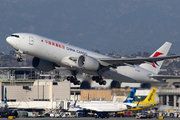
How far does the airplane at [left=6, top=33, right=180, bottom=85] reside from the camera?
131 ft

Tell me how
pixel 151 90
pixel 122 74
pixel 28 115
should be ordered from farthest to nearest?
pixel 28 115
pixel 151 90
pixel 122 74

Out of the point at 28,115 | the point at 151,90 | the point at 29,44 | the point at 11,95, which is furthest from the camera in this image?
the point at 11,95

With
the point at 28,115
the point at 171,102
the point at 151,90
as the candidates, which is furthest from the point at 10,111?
the point at 171,102

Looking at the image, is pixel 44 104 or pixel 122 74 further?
pixel 44 104

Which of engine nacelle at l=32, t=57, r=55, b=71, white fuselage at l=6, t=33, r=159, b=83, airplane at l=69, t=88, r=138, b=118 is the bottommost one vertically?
airplane at l=69, t=88, r=138, b=118

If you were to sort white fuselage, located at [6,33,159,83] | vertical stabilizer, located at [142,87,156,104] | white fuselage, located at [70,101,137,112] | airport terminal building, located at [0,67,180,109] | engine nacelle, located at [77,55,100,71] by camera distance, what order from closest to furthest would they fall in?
white fuselage, located at [6,33,159,83], engine nacelle, located at [77,55,100,71], vertical stabilizer, located at [142,87,156,104], white fuselage, located at [70,101,137,112], airport terminal building, located at [0,67,180,109]

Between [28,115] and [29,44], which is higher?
[29,44]

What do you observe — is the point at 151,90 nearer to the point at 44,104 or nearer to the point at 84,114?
the point at 84,114

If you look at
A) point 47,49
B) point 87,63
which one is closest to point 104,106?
point 87,63

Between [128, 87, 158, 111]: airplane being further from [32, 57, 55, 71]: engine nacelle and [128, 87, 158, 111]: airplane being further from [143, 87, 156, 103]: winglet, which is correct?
[32, 57, 55, 71]: engine nacelle

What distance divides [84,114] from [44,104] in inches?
397

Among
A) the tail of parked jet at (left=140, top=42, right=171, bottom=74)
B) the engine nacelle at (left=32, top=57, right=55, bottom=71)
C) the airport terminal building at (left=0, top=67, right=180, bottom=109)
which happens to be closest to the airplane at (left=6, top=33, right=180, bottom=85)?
the engine nacelle at (left=32, top=57, right=55, bottom=71)

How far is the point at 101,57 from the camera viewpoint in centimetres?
4503

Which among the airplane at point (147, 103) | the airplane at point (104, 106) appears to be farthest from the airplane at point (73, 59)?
the airplane at point (147, 103)
